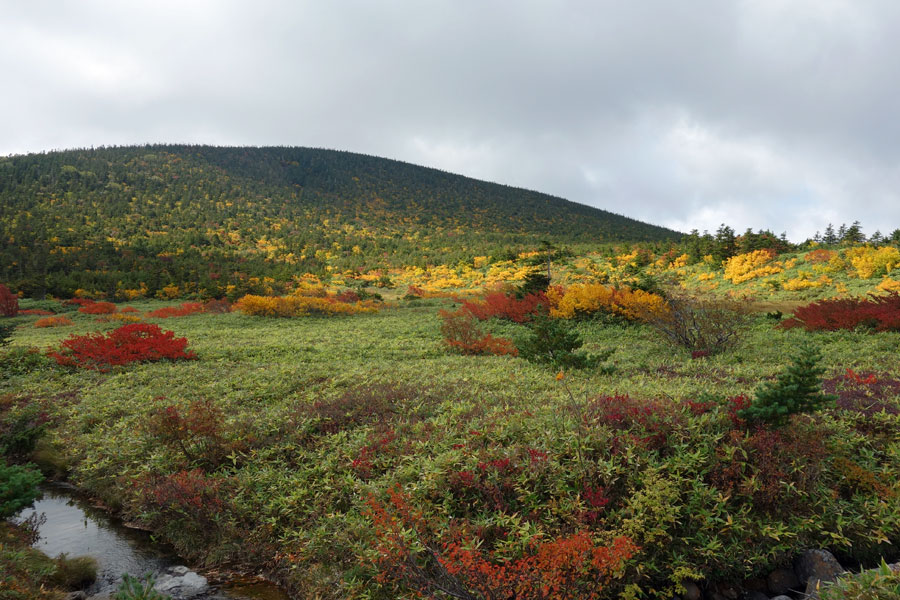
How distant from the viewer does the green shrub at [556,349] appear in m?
10.0

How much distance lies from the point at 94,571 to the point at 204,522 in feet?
3.83

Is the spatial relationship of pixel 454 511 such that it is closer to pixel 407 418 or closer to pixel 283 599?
pixel 283 599

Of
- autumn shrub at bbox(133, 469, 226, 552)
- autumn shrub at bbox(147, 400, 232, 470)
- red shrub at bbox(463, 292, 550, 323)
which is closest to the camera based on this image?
autumn shrub at bbox(133, 469, 226, 552)

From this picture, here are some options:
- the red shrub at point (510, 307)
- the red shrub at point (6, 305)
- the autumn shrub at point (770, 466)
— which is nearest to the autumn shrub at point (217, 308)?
the red shrub at point (6, 305)

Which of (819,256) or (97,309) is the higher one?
(819,256)

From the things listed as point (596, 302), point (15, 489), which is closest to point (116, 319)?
point (15, 489)

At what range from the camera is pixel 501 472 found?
17.4ft

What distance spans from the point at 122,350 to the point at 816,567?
626 inches

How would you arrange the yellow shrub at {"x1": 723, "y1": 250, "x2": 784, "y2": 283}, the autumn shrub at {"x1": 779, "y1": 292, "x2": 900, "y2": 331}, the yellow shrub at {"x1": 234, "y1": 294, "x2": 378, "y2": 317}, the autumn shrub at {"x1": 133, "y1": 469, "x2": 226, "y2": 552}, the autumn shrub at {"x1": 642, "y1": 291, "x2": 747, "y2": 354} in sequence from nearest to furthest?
the autumn shrub at {"x1": 133, "y1": 469, "x2": 226, "y2": 552}, the autumn shrub at {"x1": 642, "y1": 291, "x2": 747, "y2": 354}, the autumn shrub at {"x1": 779, "y1": 292, "x2": 900, "y2": 331}, the yellow shrub at {"x1": 234, "y1": 294, "x2": 378, "y2": 317}, the yellow shrub at {"x1": 723, "y1": 250, "x2": 784, "y2": 283}

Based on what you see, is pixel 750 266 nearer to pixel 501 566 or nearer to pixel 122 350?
pixel 501 566

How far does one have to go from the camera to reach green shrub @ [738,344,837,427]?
502cm

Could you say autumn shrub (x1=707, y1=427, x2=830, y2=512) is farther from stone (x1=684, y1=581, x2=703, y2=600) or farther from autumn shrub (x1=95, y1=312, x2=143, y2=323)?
autumn shrub (x1=95, y1=312, x2=143, y2=323)

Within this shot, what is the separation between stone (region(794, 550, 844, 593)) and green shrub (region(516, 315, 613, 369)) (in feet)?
18.3

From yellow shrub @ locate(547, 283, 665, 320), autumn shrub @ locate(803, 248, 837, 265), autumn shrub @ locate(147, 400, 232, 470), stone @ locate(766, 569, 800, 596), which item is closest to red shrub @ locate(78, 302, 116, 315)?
autumn shrub @ locate(147, 400, 232, 470)
